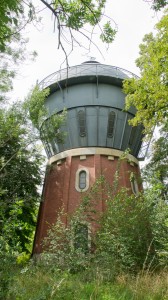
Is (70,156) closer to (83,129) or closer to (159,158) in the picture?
(83,129)

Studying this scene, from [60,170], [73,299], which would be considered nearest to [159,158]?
[60,170]

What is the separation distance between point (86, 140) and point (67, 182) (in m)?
2.71

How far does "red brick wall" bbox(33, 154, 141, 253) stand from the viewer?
628 inches

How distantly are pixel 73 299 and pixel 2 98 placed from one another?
10.5 metres

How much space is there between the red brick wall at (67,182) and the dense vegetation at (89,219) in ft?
3.02

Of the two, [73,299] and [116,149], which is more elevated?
[116,149]

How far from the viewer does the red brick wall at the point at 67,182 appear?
16.0 m

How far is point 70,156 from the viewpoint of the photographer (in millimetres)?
17125

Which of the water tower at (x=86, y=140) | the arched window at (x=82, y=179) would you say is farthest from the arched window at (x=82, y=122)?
the arched window at (x=82, y=179)

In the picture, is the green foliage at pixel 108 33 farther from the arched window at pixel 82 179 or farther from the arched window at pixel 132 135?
the arched window at pixel 132 135

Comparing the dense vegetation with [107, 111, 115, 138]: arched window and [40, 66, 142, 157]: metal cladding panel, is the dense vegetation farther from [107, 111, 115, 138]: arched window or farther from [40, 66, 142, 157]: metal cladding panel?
[107, 111, 115, 138]: arched window

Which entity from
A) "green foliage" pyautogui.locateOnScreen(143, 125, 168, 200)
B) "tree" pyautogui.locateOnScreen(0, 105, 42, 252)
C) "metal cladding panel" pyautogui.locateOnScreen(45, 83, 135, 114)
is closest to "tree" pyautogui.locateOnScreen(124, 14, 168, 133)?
"green foliage" pyautogui.locateOnScreen(143, 125, 168, 200)

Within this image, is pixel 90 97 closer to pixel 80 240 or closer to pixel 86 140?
pixel 86 140

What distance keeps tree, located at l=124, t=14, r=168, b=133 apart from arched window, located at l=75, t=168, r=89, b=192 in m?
5.04
